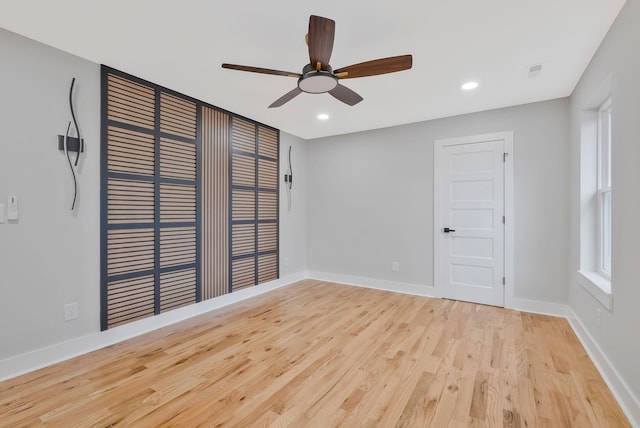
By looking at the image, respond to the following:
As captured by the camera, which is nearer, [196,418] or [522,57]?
[196,418]

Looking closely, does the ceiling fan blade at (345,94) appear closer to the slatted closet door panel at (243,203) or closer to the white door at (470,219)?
the slatted closet door panel at (243,203)

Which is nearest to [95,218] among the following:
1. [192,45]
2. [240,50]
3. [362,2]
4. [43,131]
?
[43,131]

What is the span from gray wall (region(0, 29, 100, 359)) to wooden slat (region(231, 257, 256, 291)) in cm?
158

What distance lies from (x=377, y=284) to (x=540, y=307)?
2.06 metres

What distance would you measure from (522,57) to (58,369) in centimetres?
449

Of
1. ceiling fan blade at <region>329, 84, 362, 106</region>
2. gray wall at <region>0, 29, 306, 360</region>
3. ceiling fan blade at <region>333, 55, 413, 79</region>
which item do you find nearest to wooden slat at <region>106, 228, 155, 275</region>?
gray wall at <region>0, 29, 306, 360</region>

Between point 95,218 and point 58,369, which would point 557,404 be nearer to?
point 58,369

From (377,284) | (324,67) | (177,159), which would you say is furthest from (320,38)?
(377,284)

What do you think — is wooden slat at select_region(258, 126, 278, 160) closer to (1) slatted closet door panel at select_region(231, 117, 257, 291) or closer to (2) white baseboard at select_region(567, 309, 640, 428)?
(1) slatted closet door panel at select_region(231, 117, 257, 291)

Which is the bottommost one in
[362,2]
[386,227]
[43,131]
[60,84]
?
[386,227]

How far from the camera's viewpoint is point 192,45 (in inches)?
91.5

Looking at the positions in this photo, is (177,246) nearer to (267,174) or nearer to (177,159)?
(177,159)

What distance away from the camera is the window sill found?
2.10m

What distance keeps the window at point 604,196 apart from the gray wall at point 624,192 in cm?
51
